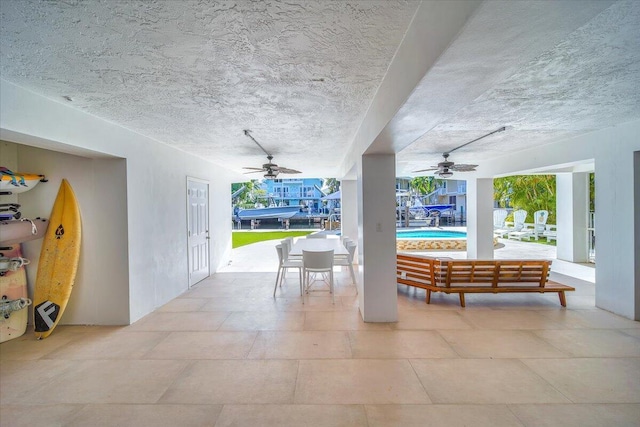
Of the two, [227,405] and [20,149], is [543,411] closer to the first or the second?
[227,405]

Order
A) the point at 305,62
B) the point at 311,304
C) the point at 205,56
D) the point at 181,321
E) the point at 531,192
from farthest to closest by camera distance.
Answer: the point at 531,192 < the point at 311,304 < the point at 181,321 < the point at 305,62 < the point at 205,56

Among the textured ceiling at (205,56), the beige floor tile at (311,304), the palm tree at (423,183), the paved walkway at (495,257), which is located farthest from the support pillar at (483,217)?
the palm tree at (423,183)

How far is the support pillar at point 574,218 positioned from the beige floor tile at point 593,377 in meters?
6.51

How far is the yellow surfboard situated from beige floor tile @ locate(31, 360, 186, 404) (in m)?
1.17

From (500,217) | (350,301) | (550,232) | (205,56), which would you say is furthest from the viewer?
(500,217)

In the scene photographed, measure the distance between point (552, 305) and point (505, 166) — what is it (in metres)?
3.58

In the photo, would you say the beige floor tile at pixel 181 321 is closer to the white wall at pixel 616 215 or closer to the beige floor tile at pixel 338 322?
the beige floor tile at pixel 338 322

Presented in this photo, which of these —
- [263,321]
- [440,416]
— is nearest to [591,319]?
[440,416]

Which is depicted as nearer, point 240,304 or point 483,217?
point 240,304

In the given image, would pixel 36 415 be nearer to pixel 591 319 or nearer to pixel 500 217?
pixel 591 319

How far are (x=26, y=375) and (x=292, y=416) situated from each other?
109 inches

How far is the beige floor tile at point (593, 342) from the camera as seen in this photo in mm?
3168

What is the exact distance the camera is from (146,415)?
90.4 inches

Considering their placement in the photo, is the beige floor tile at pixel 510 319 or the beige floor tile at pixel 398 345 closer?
the beige floor tile at pixel 398 345
